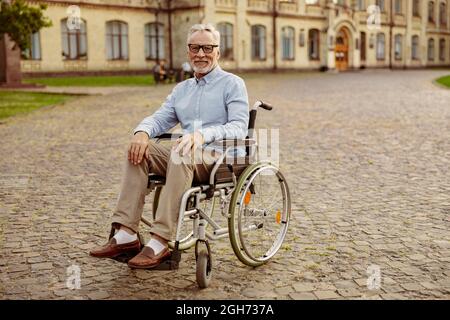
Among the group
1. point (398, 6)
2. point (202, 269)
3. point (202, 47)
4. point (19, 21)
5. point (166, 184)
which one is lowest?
point (202, 269)

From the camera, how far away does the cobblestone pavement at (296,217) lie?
12.4 feet

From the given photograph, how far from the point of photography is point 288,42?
4303cm

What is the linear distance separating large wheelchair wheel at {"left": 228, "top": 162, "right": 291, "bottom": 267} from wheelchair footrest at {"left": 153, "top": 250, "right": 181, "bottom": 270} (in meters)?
0.37

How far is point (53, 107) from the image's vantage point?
1691cm

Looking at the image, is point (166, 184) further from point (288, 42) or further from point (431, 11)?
point (431, 11)

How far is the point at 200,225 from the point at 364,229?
175 cm

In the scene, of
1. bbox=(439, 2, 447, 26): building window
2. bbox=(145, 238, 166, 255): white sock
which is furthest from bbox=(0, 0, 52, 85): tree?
bbox=(439, 2, 447, 26): building window

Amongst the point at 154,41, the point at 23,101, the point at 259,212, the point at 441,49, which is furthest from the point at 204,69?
the point at 441,49

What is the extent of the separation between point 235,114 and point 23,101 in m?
15.9

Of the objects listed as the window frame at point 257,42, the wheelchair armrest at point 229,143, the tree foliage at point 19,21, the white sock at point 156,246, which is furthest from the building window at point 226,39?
the white sock at point 156,246

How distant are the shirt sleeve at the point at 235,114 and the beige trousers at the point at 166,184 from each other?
15 centimetres

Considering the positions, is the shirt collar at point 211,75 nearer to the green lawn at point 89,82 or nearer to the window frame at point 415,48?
the green lawn at point 89,82

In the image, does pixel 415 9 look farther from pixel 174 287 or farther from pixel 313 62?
pixel 174 287

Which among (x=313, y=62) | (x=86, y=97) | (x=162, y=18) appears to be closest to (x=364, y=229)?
(x=86, y=97)
